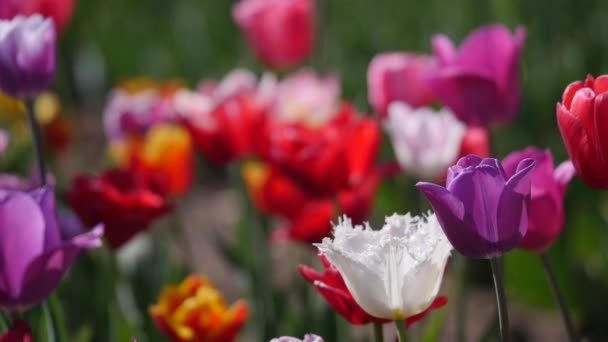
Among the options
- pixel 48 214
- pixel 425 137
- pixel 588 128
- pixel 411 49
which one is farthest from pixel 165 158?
pixel 411 49

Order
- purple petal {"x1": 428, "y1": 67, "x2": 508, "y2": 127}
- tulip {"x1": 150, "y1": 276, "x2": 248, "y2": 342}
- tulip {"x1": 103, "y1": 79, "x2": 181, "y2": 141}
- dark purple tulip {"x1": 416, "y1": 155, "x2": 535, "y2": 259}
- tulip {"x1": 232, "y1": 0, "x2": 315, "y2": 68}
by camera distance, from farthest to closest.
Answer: tulip {"x1": 232, "y1": 0, "x2": 315, "y2": 68}
tulip {"x1": 103, "y1": 79, "x2": 181, "y2": 141}
purple petal {"x1": 428, "y1": 67, "x2": 508, "y2": 127}
tulip {"x1": 150, "y1": 276, "x2": 248, "y2": 342}
dark purple tulip {"x1": 416, "y1": 155, "x2": 535, "y2": 259}

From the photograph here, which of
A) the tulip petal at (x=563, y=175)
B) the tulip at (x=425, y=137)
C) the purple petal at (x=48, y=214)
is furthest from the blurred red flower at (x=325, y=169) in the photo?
the purple petal at (x=48, y=214)

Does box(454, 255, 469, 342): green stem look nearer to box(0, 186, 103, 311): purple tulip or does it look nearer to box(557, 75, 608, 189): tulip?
box(557, 75, 608, 189): tulip

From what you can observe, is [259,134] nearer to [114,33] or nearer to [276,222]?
[276,222]

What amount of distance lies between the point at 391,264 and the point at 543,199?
27 cm

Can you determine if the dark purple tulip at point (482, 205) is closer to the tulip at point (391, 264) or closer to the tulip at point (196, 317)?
the tulip at point (391, 264)

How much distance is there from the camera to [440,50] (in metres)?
1.28

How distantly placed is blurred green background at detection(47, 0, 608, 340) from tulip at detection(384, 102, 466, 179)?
301 millimetres

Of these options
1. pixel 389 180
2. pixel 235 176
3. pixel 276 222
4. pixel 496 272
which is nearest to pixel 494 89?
pixel 496 272

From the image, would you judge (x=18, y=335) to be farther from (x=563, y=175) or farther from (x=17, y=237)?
(x=563, y=175)

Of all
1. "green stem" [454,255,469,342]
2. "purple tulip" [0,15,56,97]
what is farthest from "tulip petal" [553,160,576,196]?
"purple tulip" [0,15,56,97]

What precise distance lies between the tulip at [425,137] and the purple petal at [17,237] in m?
0.64

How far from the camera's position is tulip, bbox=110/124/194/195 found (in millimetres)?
1615

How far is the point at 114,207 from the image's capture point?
4.18 ft
